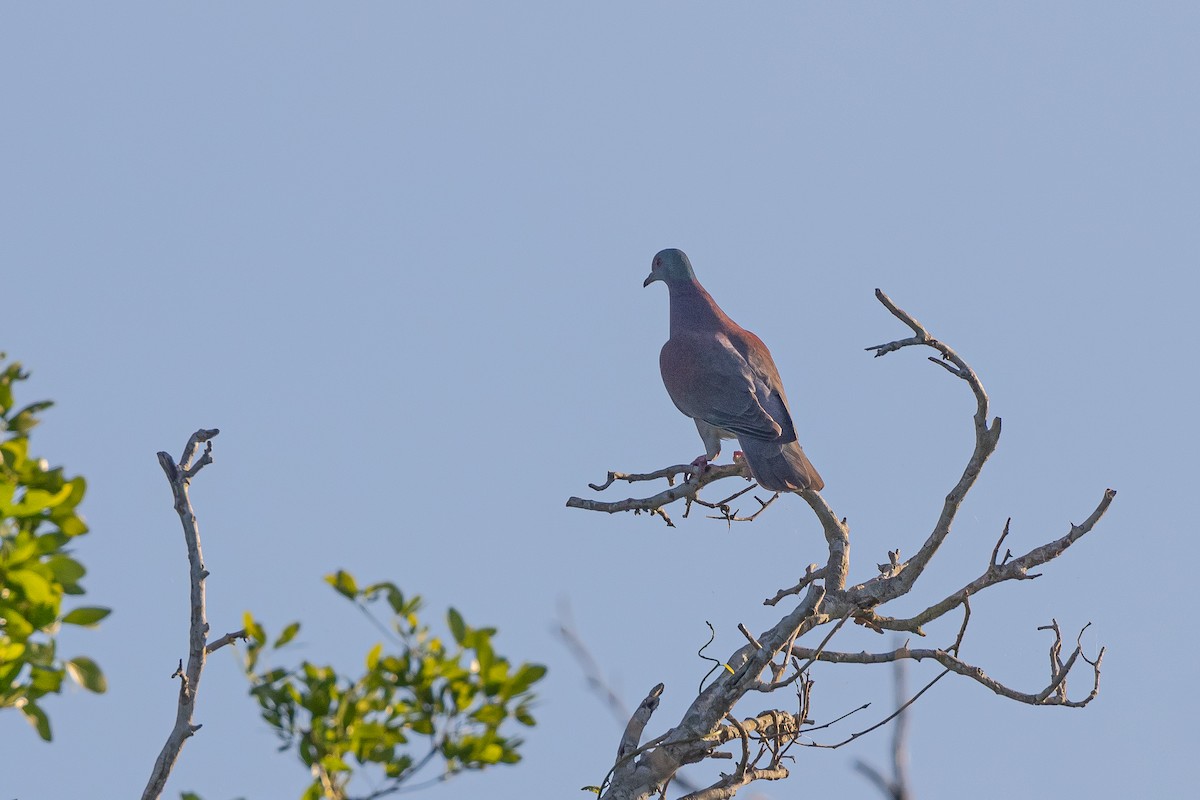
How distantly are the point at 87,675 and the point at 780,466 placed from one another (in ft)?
11.9

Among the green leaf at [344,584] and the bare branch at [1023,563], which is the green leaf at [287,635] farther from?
the bare branch at [1023,563]

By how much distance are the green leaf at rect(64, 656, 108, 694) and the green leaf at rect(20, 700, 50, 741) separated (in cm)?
11

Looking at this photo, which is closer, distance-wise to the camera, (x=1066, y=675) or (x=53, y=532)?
(x=53, y=532)

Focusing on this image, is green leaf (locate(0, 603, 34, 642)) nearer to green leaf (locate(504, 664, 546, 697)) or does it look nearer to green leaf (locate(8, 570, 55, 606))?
green leaf (locate(8, 570, 55, 606))

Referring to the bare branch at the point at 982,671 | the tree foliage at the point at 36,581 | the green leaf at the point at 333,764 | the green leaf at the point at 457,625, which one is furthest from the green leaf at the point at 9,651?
the bare branch at the point at 982,671

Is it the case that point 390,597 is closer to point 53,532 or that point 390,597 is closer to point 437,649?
point 437,649

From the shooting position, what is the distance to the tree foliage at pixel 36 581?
2.52 meters

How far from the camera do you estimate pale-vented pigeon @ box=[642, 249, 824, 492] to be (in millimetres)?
5836

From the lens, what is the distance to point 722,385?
6.57 meters

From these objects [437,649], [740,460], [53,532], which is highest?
[740,460]

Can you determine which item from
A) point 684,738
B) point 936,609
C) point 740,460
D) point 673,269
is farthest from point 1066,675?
point 673,269

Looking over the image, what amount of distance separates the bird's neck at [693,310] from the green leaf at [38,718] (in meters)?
5.07

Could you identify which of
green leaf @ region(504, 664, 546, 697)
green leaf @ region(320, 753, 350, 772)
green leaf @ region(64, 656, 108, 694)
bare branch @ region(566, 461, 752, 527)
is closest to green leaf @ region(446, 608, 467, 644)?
green leaf @ region(504, 664, 546, 697)

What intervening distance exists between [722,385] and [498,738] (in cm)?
417
